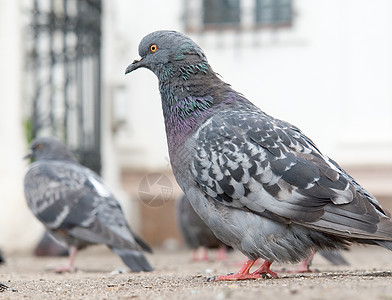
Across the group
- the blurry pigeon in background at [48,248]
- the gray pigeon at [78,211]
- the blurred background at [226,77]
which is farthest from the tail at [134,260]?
the blurred background at [226,77]

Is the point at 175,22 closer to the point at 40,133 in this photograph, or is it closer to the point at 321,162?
the point at 40,133

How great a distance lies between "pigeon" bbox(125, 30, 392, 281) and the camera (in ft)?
15.3

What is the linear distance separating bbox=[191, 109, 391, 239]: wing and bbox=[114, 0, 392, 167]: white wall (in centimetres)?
685

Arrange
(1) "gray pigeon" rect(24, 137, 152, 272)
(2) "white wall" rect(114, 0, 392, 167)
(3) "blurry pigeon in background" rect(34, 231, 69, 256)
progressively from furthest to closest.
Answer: (2) "white wall" rect(114, 0, 392, 167) → (3) "blurry pigeon in background" rect(34, 231, 69, 256) → (1) "gray pigeon" rect(24, 137, 152, 272)

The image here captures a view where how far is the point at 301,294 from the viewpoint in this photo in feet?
12.1

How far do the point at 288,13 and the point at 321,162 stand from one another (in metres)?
7.44

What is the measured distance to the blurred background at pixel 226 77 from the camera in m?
11.0

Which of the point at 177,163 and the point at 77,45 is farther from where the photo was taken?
the point at 77,45

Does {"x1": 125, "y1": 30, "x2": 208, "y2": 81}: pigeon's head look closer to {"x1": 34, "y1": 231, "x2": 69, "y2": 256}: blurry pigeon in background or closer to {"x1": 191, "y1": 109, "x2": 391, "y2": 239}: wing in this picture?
{"x1": 191, "y1": 109, "x2": 391, "y2": 239}: wing

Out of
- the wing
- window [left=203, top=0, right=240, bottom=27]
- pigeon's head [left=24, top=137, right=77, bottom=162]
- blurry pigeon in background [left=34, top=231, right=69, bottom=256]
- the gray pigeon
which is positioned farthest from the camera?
window [left=203, top=0, right=240, bottom=27]

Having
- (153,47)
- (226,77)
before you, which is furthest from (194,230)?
(226,77)

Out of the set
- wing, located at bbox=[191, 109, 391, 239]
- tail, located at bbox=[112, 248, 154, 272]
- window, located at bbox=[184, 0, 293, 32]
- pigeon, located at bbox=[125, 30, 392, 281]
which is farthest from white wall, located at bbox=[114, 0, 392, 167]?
wing, located at bbox=[191, 109, 391, 239]

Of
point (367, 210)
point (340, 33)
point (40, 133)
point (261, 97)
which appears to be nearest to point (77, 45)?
point (40, 133)

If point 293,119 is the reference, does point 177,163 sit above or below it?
above
